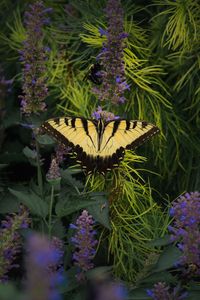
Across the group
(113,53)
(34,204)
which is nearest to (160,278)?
(34,204)

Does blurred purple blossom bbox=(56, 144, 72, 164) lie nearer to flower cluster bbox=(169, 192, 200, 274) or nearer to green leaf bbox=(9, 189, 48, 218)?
green leaf bbox=(9, 189, 48, 218)

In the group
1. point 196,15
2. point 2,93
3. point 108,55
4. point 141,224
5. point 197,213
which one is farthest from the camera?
point 196,15

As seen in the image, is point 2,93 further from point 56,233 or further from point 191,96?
point 191,96

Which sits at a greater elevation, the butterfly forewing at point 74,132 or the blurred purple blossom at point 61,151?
the butterfly forewing at point 74,132

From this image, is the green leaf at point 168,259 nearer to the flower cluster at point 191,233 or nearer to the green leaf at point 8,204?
the flower cluster at point 191,233

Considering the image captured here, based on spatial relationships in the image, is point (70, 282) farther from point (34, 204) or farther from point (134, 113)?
point (134, 113)

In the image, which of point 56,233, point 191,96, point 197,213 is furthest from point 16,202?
point 191,96

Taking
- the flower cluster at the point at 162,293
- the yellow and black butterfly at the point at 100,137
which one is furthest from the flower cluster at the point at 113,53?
the flower cluster at the point at 162,293
